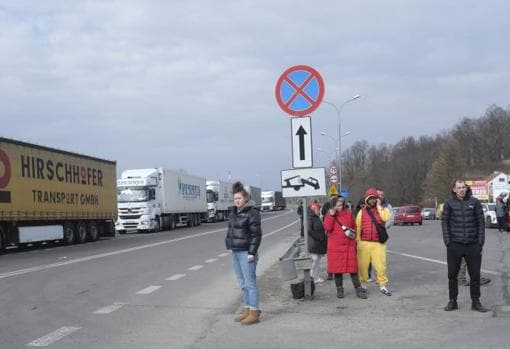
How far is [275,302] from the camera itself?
900 centimetres

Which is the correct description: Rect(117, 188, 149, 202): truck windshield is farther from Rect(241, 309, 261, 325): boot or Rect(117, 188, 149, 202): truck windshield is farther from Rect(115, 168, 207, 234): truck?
Rect(241, 309, 261, 325): boot

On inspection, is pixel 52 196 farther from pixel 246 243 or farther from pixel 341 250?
pixel 246 243

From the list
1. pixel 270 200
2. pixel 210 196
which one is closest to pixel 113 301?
pixel 210 196

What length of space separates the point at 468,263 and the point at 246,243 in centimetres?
303

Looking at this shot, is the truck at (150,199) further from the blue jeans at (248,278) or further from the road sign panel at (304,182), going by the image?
the blue jeans at (248,278)

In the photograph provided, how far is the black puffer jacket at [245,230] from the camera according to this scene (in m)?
7.53

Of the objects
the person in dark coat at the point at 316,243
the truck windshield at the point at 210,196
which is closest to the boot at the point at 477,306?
the person in dark coat at the point at 316,243

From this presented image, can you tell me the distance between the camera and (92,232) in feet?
95.5

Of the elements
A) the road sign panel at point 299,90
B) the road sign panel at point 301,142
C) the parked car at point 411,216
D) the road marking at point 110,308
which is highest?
the road sign panel at point 299,90

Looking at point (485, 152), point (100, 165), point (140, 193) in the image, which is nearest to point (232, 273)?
point (100, 165)

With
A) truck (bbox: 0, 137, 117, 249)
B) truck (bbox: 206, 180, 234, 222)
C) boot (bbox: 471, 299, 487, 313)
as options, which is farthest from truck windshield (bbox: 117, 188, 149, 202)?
boot (bbox: 471, 299, 487, 313)

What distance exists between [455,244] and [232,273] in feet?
20.0

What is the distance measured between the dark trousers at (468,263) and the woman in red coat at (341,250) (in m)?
1.49

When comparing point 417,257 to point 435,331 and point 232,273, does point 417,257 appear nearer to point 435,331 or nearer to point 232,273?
point 232,273
